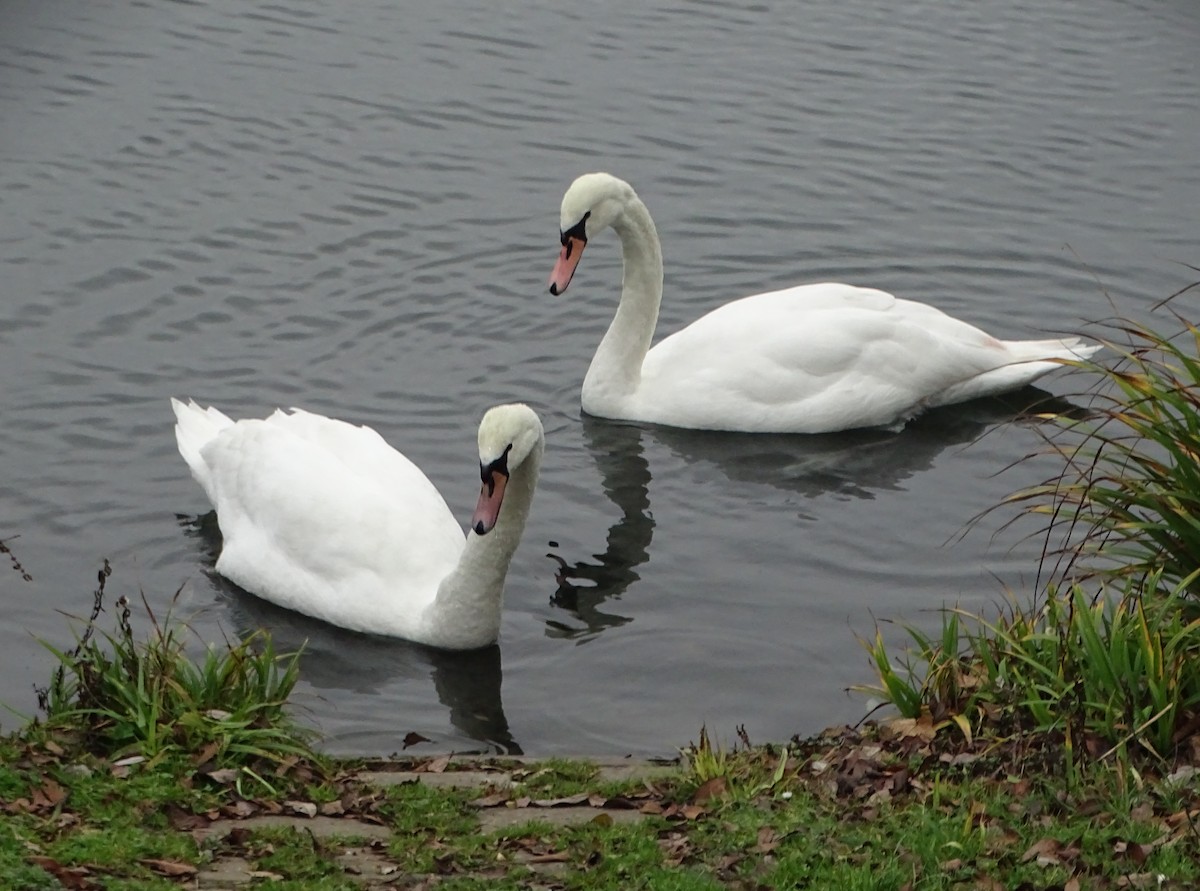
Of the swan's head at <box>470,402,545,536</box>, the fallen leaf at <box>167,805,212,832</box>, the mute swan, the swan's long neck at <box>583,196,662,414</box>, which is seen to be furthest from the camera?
the swan's long neck at <box>583,196,662,414</box>

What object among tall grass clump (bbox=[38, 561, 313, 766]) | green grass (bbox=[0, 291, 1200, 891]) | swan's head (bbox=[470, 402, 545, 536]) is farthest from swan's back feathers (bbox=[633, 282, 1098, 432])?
tall grass clump (bbox=[38, 561, 313, 766])

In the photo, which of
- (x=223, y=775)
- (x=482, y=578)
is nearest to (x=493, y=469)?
(x=482, y=578)

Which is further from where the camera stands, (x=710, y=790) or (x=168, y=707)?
(x=168, y=707)

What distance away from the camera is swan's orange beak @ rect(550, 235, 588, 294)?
35.7 feet

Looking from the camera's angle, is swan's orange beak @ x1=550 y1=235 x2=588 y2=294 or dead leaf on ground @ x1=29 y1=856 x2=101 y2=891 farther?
swan's orange beak @ x1=550 y1=235 x2=588 y2=294

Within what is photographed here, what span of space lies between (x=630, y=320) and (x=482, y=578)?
3333mm

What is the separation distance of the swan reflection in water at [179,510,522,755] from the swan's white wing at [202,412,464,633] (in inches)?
Result: 3.3

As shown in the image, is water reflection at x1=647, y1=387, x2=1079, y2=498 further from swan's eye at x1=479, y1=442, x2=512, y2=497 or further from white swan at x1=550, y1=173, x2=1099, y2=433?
swan's eye at x1=479, y1=442, x2=512, y2=497

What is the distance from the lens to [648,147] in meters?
15.3

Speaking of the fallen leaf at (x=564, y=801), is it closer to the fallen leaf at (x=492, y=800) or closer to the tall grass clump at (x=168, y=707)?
the fallen leaf at (x=492, y=800)

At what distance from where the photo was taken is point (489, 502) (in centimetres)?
830

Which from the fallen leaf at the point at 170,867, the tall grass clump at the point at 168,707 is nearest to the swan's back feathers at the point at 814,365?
the tall grass clump at the point at 168,707

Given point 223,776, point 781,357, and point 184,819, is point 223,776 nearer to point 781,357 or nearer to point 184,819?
point 184,819

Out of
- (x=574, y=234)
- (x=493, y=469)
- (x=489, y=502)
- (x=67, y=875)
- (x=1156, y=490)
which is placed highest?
(x=574, y=234)
